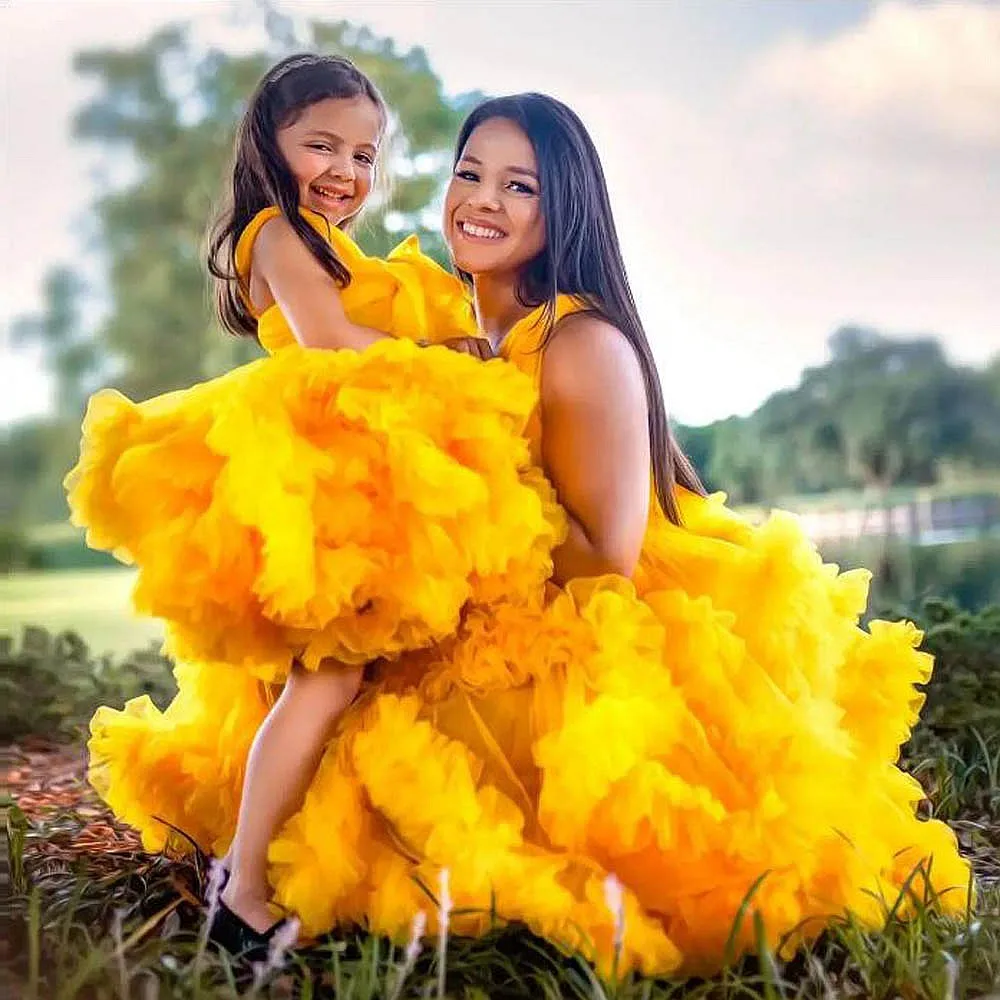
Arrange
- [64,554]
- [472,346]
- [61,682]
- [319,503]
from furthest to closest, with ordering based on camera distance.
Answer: [64,554] < [61,682] < [472,346] < [319,503]

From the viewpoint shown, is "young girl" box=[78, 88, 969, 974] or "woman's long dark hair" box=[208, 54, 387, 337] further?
"woman's long dark hair" box=[208, 54, 387, 337]

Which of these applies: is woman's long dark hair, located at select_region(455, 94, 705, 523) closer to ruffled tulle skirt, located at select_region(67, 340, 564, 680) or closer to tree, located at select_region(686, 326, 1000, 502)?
ruffled tulle skirt, located at select_region(67, 340, 564, 680)

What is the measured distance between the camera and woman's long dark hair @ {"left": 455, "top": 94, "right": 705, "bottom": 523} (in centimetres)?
131

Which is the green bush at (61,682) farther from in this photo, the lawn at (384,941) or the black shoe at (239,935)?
the black shoe at (239,935)

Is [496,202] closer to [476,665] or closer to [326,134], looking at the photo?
[326,134]

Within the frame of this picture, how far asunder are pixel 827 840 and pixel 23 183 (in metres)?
2.23

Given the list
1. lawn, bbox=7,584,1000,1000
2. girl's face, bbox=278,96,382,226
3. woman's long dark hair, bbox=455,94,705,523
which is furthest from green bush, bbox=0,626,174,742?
woman's long dark hair, bbox=455,94,705,523

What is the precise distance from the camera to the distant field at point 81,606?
9.59 ft

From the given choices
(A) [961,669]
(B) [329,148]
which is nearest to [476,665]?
(B) [329,148]

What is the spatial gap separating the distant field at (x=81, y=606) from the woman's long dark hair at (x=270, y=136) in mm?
1716

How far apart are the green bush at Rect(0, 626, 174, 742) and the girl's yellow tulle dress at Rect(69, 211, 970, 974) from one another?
1.17 meters

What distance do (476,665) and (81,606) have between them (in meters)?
2.15

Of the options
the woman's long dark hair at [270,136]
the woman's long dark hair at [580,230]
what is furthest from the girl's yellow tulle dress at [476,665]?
the woman's long dark hair at [270,136]

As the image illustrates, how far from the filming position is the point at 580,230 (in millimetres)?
1318
